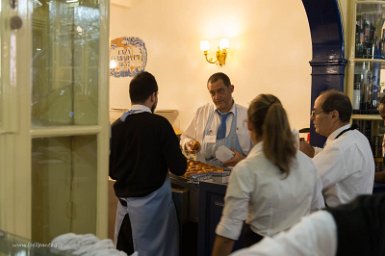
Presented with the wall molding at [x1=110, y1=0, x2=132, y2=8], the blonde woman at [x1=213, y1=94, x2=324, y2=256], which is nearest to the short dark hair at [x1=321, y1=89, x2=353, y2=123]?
the blonde woman at [x1=213, y1=94, x2=324, y2=256]

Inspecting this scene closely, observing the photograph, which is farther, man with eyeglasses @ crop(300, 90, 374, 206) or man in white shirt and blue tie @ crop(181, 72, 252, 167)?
man in white shirt and blue tie @ crop(181, 72, 252, 167)

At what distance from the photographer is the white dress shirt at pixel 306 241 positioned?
2.91 feet

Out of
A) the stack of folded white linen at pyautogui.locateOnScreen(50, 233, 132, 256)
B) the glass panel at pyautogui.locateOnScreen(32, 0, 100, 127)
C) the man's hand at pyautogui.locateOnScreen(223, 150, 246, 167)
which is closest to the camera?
the stack of folded white linen at pyautogui.locateOnScreen(50, 233, 132, 256)

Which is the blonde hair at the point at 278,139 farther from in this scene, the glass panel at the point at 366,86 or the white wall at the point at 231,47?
the white wall at the point at 231,47

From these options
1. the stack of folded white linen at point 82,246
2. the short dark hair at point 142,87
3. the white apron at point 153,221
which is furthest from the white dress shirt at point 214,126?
the stack of folded white linen at point 82,246

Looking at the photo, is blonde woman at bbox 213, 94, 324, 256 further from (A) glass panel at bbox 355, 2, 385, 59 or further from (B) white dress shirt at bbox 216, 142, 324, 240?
(A) glass panel at bbox 355, 2, 385, 59

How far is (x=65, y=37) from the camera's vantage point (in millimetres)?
1647

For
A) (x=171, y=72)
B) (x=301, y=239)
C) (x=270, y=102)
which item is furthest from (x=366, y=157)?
(x=171, y=72)

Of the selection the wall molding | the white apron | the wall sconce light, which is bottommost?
the white apron

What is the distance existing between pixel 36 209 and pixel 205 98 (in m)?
5.10

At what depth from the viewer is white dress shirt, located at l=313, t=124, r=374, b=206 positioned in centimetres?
247

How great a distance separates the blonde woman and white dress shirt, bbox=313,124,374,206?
1.47 feet

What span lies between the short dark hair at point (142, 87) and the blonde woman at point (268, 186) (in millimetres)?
1054

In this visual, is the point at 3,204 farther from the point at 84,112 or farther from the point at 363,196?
the point at 363,196
